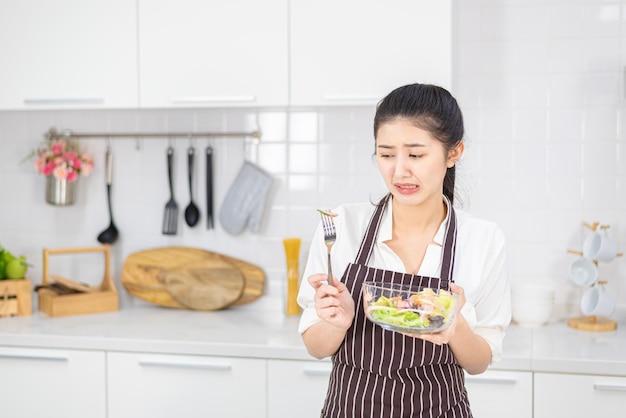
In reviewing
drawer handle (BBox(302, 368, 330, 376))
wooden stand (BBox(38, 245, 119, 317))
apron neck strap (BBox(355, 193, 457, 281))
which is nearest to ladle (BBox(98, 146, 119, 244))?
wooden stand (BBox(38, 245, 119, 317))

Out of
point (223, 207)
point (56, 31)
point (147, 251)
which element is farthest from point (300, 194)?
point (56, 31)

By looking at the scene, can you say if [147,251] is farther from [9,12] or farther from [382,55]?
[382,55]

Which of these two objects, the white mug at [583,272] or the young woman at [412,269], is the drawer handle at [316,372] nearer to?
the young woman at [412,269]

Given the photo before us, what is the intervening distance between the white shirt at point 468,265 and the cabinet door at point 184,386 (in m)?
0.84

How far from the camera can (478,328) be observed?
1.83 meters

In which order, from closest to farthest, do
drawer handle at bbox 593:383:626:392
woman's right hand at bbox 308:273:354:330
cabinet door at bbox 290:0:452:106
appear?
woman's right hand at bbox 308:273:354:330
drawer handle at bbox 593:383:626:392
cabinet door at bbox 290:0:452:106

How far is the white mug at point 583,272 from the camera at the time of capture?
2.88 metres

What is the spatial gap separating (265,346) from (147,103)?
97 cm

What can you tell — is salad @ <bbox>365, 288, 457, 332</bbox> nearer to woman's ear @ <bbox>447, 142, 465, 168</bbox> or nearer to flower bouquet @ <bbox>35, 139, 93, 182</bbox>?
woman's ear @ <bbox>447, 142, 465, 168</bbox>

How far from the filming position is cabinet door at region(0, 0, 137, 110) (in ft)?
9.51

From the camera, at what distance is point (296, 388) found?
260 centimetres

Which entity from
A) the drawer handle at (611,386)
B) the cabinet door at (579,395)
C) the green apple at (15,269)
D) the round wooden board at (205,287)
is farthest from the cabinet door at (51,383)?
the drawer handle at (611,386)

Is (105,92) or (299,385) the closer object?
(299,385)

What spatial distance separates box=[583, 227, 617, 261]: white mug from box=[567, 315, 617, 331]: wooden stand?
0.22 metres
